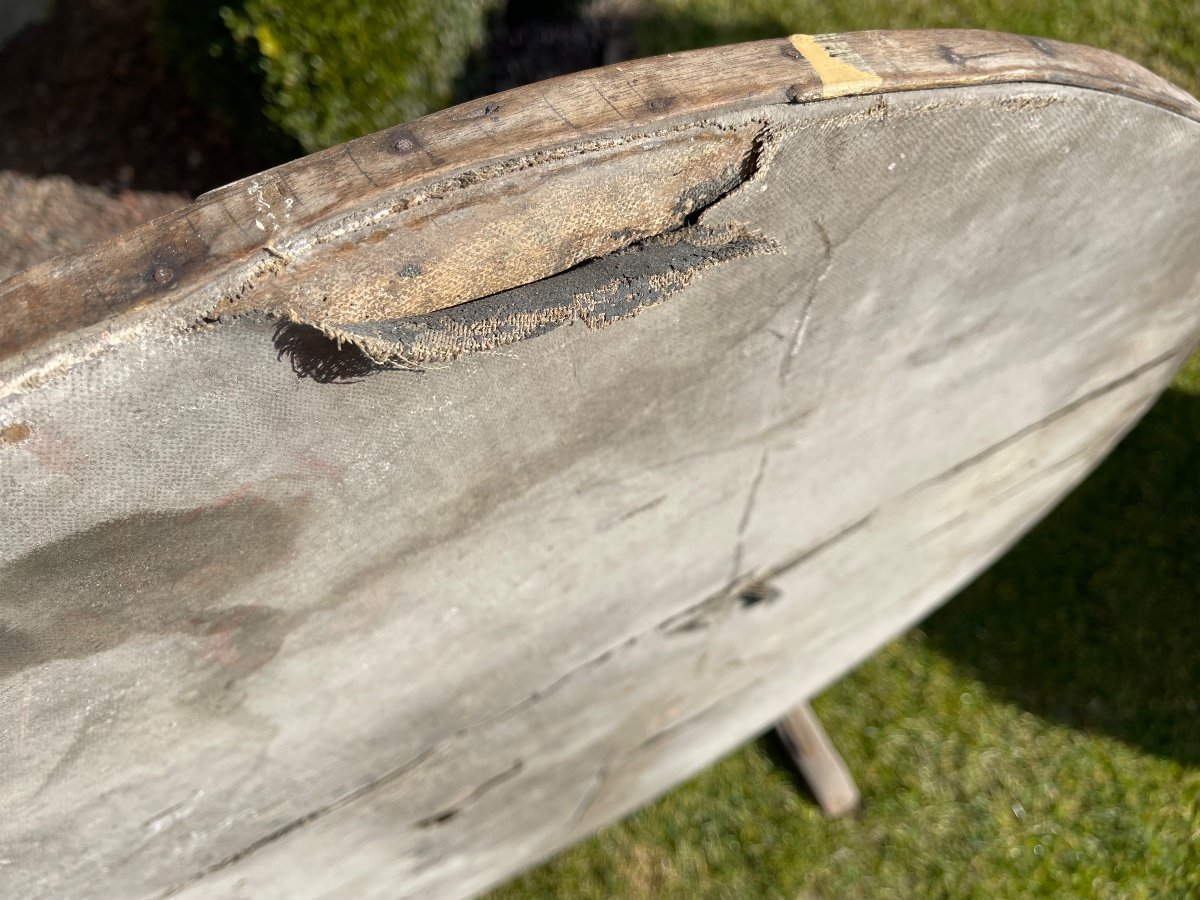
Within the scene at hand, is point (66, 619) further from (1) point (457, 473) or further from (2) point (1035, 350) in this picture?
(2) point (1035, 350)

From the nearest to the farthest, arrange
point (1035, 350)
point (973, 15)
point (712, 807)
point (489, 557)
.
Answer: point (489, 557), point (1035, 350), point (712, 807), point (973, 15)

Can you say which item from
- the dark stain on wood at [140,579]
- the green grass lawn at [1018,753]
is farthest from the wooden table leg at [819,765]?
the dark stain on wood at [140,579]

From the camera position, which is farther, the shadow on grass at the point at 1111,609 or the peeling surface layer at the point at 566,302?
the shadow on grass at the point at 1111,609

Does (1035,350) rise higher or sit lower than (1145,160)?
lower

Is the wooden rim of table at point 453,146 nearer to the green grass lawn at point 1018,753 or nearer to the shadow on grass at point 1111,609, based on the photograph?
the green grass lawn at point 1018,753

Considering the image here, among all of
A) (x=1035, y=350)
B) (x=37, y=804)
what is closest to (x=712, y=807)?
(x=1035, y=350)

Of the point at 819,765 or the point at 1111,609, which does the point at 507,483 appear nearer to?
the point at 819,765


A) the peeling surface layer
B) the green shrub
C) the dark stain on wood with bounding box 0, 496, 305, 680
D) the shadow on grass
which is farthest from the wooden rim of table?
the shadow on grass
